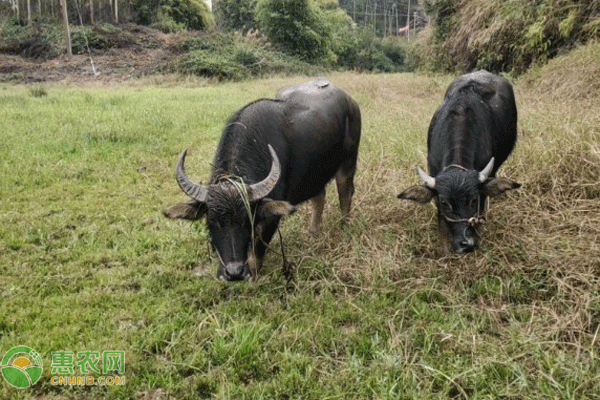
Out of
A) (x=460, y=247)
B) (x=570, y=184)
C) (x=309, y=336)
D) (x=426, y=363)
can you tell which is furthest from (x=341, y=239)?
(x=570, y=184)

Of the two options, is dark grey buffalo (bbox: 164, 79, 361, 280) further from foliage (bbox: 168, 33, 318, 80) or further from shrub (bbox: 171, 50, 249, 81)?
foliage (bbox: 168, 33, 318, 80)

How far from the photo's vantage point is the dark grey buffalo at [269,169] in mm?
3145

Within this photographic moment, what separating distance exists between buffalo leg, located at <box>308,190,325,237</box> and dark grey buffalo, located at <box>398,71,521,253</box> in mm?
1127

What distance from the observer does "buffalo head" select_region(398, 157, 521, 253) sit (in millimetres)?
3572

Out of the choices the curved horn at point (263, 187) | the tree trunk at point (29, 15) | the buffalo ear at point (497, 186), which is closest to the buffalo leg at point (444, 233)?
the buffalo ear at point (497, 186)

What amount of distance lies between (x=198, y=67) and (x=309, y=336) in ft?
→ 71.3

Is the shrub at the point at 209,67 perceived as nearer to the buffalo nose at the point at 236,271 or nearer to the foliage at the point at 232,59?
the foliage at the point at 232,59

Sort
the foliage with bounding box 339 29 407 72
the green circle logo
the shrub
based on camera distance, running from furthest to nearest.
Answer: the foliage with bounding box 339 29 407 72 < the shrub < the green circle logo

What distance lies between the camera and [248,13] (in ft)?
122

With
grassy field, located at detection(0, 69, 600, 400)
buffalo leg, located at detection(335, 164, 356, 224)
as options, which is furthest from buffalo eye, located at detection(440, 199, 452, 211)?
buffalo leg, located at detection(335, 164, 356, 224)

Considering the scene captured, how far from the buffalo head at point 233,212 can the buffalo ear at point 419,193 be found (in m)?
1.05

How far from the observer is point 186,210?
327cm

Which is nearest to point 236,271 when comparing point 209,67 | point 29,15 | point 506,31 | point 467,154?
point 467,154

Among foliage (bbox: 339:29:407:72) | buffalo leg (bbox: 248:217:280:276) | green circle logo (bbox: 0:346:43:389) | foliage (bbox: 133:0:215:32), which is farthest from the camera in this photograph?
foliage (bbox: 339:29:407:72)
